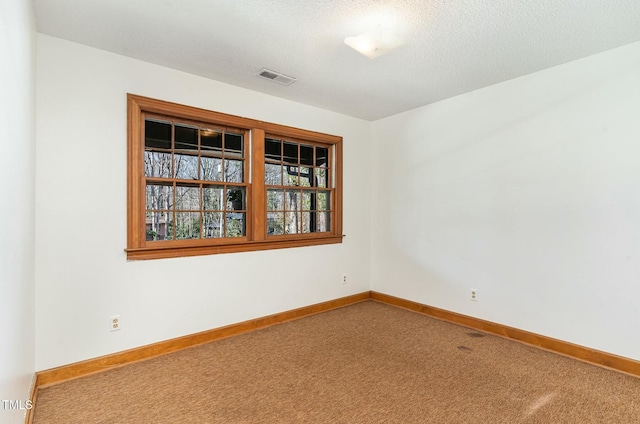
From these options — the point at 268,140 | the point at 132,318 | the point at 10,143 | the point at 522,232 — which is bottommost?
the point at 132,318

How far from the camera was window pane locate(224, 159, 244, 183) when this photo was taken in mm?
3576

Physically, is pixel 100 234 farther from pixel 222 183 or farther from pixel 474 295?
pixel 474 295

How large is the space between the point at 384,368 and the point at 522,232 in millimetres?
1942

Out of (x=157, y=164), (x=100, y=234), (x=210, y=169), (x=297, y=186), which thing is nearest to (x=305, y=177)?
(x=297, y=186)

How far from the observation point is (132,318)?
2.87m

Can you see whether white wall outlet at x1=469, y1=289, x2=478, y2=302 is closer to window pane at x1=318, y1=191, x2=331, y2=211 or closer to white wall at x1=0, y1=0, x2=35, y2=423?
window pane at x1=318, y1=191, x2=331, y2=211

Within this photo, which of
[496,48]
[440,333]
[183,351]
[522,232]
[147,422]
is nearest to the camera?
[147,422]

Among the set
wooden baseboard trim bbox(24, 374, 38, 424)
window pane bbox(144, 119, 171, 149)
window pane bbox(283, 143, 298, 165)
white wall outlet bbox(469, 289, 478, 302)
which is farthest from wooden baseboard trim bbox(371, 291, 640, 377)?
wooden baseboard trim bbox(24, 374, 38, 424)

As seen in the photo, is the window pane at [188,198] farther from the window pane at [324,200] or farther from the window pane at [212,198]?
the window pane at [324,200]

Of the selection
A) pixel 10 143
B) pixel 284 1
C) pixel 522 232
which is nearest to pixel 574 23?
pixel 522 232

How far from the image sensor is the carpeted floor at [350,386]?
2.11 m

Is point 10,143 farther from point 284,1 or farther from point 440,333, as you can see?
point 440,333

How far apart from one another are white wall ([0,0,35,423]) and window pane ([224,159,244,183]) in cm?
163

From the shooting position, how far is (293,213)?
4215 mm
